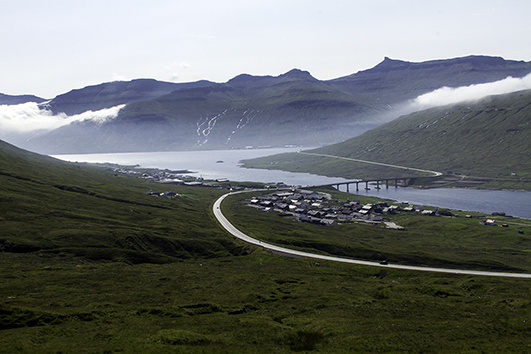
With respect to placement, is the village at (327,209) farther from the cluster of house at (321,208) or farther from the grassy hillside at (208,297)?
the grassy hillside at (208,297)

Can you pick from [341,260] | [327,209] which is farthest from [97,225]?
[327,209]

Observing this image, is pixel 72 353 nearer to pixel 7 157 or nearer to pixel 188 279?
pixel 188 279

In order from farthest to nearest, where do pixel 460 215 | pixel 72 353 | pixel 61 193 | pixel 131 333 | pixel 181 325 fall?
pixel 460 215, pixel 61 193, pixel 181 325, pixel 131 333, pixel 72 353

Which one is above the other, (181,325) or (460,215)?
(181,325)

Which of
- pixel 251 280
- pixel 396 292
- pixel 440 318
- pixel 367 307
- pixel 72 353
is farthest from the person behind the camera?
pixel 251 280

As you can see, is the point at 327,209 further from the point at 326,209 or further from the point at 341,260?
the point at 341,260

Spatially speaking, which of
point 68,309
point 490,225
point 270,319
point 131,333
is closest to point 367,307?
point 270,319

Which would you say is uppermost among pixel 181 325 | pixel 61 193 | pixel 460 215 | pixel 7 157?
pixel 7 157
